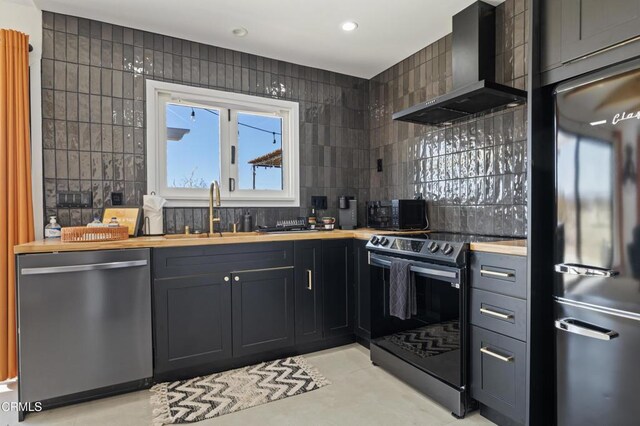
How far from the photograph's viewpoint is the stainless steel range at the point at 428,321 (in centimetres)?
198

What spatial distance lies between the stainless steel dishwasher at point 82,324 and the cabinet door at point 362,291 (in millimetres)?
1551

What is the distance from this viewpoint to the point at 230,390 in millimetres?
2275

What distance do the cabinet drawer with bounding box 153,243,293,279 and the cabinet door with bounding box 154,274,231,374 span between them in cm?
6

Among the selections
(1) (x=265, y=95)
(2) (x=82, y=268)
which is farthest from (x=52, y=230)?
(1) (x=265, y=95)

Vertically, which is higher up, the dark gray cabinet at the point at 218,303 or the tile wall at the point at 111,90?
the tile wall at the point at 111,90

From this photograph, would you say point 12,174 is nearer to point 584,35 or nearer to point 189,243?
point 189,243

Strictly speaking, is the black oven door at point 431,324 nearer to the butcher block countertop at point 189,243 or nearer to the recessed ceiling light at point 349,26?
the butcher block countertop at point 189,243

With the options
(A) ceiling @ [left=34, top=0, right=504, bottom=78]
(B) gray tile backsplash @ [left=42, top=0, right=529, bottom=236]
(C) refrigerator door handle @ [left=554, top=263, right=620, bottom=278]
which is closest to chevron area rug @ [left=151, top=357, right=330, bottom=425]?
(B) gray tile backsplash @ [left=42, top=0, right=529, bottom=236]

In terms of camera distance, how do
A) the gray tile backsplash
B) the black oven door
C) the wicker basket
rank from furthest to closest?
the gray tile backsplash
the wicker basket
the black oven door

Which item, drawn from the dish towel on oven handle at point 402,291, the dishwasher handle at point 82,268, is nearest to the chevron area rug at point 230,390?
the dish towel on oven handle at point 402,291

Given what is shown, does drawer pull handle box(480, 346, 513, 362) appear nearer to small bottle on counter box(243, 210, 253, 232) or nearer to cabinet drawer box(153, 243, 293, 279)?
cabinet drawer box(153, 243, 293, 279)

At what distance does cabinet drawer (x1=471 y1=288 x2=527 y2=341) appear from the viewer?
1.72 metres

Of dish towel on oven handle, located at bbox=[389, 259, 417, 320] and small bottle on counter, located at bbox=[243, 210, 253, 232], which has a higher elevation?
small bottle on counter, located at bbox=[243, 210, 253, 232]

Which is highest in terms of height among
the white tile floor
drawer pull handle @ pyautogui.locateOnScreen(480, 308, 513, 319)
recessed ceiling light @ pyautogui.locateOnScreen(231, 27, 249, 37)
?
recessed ceiling light @ pyautogui.locateOnScreen(231, 27, 249, 37)
